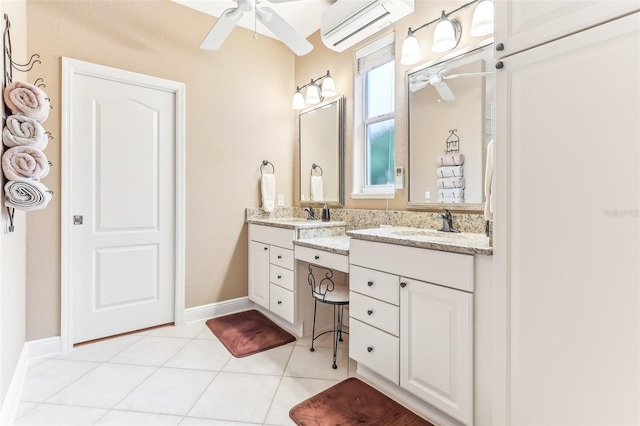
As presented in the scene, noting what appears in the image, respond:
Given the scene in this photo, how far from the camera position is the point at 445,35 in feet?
6.21

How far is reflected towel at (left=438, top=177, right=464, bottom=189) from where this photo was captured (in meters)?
1.96

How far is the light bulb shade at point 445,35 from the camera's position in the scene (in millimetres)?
1883

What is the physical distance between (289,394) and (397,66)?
2320 mm

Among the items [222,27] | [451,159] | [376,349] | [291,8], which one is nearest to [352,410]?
[376,349]

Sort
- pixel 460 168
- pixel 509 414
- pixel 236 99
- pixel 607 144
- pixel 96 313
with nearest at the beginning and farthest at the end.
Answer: pixel 607 144 → pixel 509 414 → pixel 460 168 → pixel 96 313 → pixel 236 99

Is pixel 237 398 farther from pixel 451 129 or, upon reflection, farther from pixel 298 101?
pixel 298 101

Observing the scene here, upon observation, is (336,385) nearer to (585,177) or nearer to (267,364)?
(267,364)

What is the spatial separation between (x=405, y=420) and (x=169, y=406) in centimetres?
122

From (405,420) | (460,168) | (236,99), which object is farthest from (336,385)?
(236,99)

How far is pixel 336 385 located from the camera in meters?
1.83

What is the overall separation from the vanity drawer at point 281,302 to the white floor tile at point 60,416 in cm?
124

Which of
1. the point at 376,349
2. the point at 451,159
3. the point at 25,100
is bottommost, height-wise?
the point at 376,349

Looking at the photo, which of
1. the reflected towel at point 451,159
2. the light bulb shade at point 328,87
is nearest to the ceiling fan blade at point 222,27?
the light bulb shade at point 328,87

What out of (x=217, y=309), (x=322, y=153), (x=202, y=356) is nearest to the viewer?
(x=202, y=356)
